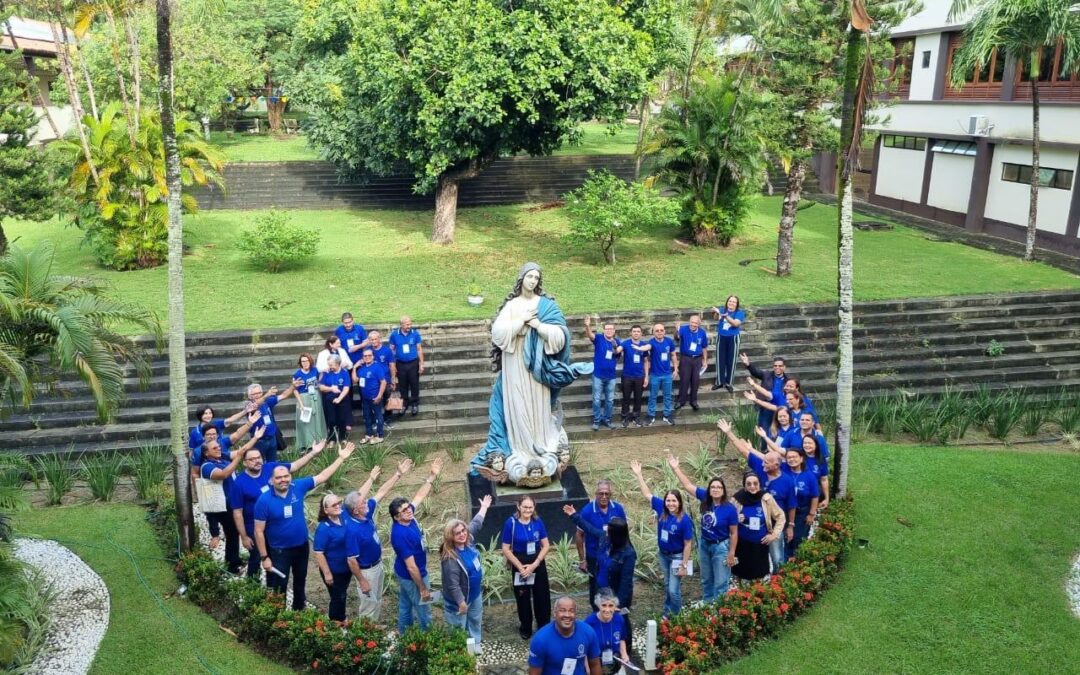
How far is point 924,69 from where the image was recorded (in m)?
26.8

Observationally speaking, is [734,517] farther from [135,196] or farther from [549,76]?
[135,196]

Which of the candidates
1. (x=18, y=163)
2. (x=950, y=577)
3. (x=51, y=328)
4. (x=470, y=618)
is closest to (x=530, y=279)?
(x=470, y=618)

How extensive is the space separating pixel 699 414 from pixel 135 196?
13.1 metres

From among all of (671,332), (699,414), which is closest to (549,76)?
(671,332)

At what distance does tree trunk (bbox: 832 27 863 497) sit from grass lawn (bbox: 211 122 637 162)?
1847 centimetres

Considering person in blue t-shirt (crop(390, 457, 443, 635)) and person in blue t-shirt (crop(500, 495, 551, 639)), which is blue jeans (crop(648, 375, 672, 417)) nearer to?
person in blue t-shirt (crop(500, 495, 551, 639))

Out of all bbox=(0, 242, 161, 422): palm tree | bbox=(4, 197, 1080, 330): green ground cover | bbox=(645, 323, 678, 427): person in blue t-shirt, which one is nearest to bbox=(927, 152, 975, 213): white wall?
bbox=(4, 197, 1080, 330): green ground cover

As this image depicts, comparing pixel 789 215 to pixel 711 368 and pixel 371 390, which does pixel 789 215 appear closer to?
pixel 711 368

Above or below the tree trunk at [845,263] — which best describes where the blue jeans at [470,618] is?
below

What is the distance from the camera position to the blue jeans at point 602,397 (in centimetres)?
1353

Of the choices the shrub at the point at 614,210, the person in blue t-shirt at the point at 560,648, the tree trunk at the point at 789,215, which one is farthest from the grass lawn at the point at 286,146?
the person in blue t-shirt at the point at 560,648

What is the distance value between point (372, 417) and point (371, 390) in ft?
1.69

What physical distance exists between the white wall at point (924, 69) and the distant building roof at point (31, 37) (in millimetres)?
27415

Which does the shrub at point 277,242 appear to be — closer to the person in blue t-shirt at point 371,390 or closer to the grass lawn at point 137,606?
the person in blue t-shirt at point 371,390
